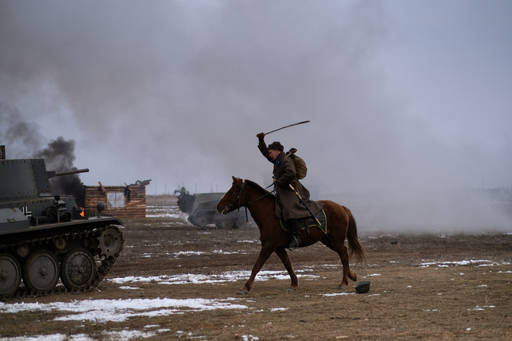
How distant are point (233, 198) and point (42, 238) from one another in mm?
4297

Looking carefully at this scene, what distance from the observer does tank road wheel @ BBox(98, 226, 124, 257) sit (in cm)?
1527

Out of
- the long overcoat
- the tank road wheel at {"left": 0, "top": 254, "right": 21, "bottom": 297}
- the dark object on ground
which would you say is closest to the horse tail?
the long overcoat

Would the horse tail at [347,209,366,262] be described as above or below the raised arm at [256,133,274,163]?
below

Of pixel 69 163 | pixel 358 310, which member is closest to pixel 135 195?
pixel 69 163

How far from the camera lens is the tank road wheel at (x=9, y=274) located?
13.4 m

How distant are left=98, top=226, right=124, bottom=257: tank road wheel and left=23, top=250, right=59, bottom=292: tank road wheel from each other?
122 centimetres

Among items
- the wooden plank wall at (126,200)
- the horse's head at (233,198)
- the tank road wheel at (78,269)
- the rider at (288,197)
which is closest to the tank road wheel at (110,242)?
the tank road wheel at (78,269)

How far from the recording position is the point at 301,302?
1239cm

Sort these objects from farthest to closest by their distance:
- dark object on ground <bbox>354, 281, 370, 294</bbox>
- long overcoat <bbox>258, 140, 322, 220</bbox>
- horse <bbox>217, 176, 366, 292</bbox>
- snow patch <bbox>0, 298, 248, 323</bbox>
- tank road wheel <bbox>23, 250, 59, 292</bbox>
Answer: horse <bbox>217, 176, 366, 292</bbox> < long overcoat <bbox>258, 140, 322, 220</bbox> < tank road wheel <bbox>23, 250, 59, 292</bbox> < dark object on ground <bbox>354, 281, 370, 294</bbox> < snow patch <bbox>0, 298, 248, 323</bbox>

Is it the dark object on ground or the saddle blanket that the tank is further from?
the dark object on ground

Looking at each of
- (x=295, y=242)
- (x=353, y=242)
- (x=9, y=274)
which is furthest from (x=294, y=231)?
(x=9, y=274)

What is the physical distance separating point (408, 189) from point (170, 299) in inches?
2091

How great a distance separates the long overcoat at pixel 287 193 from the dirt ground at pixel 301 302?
1.72 meters

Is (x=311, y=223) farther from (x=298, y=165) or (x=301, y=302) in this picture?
(x=301, y=302)
